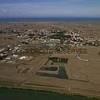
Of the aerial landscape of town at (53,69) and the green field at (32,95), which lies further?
the aerial landscape of town at (53,69)

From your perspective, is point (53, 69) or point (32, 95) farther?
point (53, 69)

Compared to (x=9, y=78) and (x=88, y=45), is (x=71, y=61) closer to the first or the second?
(x=9, y=78)

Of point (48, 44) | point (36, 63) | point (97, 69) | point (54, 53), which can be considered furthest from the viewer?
point (48, 44)

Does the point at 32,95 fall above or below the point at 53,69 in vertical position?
above

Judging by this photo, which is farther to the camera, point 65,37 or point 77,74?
point 65,37

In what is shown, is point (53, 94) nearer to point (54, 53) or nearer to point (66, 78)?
point (66, 78)

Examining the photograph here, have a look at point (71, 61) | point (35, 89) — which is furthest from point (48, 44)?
point (35, 89)

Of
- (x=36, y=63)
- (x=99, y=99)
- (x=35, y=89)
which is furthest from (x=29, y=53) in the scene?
(x=99, y=99)

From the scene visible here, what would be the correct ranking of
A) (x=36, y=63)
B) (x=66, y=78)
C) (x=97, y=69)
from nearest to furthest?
(x=66, y=78), (x=97, y=69), (x=36, y=63)

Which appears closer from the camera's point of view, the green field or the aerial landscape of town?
the green field

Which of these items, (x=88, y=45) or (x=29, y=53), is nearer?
(x=29, y=53)
